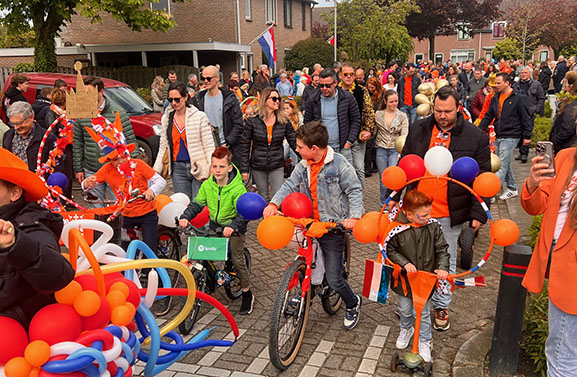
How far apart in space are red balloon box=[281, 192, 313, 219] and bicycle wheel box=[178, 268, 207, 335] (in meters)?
1.17

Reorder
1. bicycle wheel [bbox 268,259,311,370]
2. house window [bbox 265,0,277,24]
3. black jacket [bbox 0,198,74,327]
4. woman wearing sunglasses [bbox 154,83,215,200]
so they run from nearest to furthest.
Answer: black jacket [bbox 0,198,74,327]
bicycle wheel [bbox 268,259,311,370]
woman wearing sunglasses [bbox 154,83,215,200]
house window [bbox 265,0,277,24]

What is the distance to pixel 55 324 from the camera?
2.46 metres

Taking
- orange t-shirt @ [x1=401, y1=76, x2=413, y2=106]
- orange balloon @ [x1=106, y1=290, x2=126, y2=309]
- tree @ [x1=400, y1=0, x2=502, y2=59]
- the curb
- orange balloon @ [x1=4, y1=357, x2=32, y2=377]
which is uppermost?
tree @ [x1=400, y1=0, x2=502, y2=59]

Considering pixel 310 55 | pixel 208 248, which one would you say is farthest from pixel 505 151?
pixel 310 55

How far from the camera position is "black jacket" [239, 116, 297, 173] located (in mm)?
7066

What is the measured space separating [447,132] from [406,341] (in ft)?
5.99

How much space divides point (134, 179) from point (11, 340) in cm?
319

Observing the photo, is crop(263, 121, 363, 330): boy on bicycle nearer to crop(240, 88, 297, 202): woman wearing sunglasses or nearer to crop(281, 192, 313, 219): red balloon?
crop(281, 192, 313, 219): red balloon

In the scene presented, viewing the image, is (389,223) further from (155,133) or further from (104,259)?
(155,133)

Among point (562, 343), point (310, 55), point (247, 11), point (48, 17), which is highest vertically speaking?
point (247, 11)

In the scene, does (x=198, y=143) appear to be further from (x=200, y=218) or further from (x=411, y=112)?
(x=411, y=112)

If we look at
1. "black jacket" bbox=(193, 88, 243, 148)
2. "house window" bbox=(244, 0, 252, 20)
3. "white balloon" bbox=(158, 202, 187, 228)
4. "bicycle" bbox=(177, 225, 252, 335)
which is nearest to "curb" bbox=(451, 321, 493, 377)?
"bicycle" bbox=(177, 225, 252, 335)

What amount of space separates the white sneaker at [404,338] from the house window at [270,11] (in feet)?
101

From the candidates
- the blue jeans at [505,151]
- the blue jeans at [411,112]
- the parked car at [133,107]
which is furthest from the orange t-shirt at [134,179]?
the blue jeans at [411,112]
